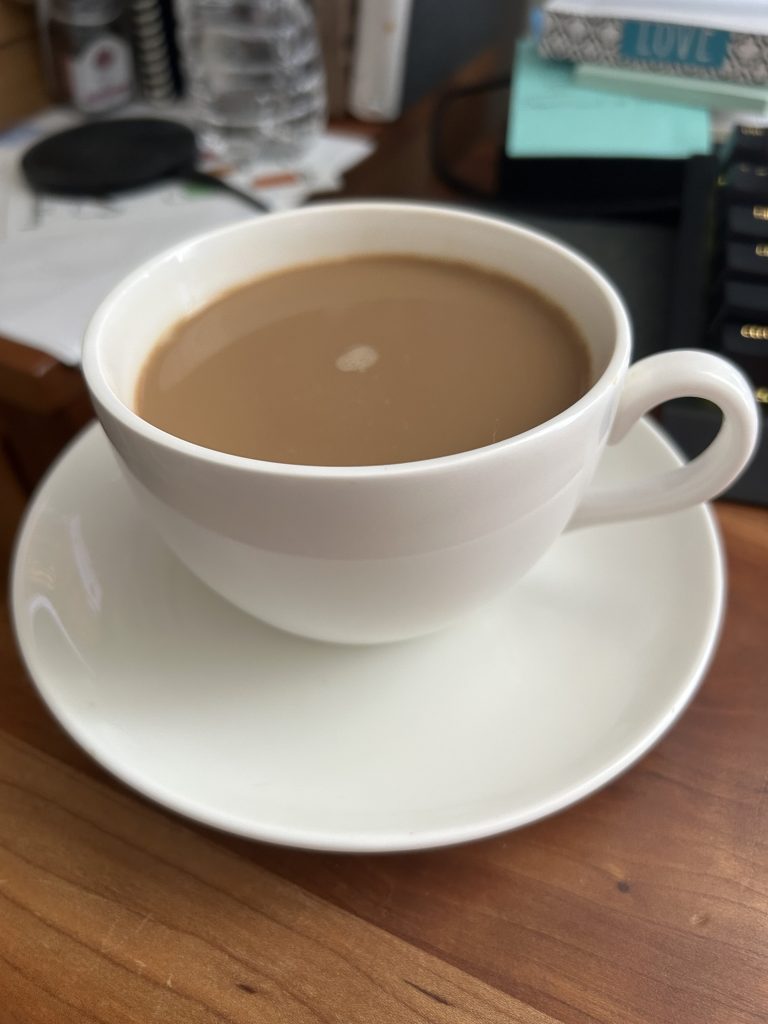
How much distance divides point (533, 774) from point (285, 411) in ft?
0.66

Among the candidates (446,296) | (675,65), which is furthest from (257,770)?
(675,65)

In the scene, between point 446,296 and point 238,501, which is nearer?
point 238,501

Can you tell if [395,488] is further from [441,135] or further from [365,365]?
[441,135]

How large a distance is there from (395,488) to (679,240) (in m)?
0.42

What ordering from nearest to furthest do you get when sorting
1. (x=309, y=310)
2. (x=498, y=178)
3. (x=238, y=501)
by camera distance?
(x=238, y=501) < (x=309, y=310) < (x=498, y=178)

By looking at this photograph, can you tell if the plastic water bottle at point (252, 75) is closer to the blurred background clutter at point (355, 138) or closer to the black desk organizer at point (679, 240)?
the blurred background clutter at point (355, 138)

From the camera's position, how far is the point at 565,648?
43cm

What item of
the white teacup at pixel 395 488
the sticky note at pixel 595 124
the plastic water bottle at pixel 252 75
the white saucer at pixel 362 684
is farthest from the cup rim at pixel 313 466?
the plastic water bottle at pixel 252 75

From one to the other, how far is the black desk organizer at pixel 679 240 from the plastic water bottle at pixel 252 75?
0.77 feet

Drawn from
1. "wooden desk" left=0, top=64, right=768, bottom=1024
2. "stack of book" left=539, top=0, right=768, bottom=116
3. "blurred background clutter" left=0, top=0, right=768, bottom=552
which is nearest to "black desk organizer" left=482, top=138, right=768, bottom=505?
"blurred background clutter" left=0, top=0, right=768, bottom=552

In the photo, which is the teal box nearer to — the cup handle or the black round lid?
the black round lid

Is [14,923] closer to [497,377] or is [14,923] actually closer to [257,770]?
[257,770]

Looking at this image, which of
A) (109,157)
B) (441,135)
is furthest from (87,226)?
(441,135)

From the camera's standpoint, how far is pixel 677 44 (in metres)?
0.78
